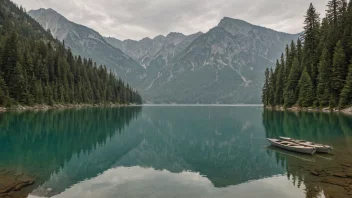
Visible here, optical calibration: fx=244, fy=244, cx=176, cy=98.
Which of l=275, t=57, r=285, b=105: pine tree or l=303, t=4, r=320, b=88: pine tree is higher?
l=303, t=4, r=320, b=88: pine tree

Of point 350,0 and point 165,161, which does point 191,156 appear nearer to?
point 165,161

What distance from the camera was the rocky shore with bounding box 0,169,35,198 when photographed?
14508mm

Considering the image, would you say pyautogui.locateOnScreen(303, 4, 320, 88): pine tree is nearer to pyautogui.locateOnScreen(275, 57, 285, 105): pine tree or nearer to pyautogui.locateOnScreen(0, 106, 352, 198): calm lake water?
pyautogui.locateOnScreen(275, 57, 285, 105): pine tree

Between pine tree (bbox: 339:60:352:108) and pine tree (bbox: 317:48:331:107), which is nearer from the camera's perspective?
pine tree (bbox: 339:60:352:108)

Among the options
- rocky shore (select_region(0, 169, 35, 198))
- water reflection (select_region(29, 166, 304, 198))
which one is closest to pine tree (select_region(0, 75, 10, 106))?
rocky shore (select_region(0, 169, 35, 198))

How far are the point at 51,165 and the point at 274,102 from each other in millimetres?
112877

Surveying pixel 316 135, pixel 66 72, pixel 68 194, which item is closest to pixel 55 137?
pixel 68 194

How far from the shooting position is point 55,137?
1474 inches

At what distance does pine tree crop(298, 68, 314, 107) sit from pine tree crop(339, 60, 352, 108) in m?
14.4

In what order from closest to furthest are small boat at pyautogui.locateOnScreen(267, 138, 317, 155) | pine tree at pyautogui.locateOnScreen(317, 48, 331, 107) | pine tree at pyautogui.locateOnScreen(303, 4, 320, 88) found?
small boat at pyautogui.locateOnScreen(267, 138, 317, 155) < pine tree at pyautogui.locateOnScreen(317, 48, 331, 107) < pine tree at pyautogui.locateOnScreen(303, 4, 320, 88)

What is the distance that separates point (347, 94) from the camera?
6725 centimetres

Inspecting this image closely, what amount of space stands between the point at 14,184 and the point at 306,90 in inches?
3522

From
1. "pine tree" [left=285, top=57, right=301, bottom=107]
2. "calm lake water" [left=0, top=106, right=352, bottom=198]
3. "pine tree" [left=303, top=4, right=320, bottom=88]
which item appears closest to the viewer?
"calm lake water" [left=0, top=106, right=352, bottom=198]

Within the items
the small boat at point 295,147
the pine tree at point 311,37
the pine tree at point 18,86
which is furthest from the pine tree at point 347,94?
the pine tree at point 18,86
